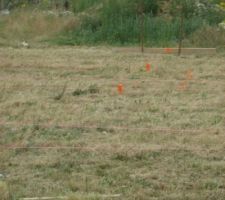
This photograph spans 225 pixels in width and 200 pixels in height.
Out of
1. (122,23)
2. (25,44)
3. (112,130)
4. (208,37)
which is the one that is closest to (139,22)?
(122,23)

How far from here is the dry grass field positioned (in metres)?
5.25

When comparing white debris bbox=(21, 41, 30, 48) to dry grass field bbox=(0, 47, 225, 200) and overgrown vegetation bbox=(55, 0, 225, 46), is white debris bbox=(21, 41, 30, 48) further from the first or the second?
dry grass field bbox=(0, 47, 225, 200)

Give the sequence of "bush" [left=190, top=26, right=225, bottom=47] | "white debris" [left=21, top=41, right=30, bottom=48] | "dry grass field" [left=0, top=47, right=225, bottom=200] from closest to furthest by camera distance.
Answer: "dry grass field" [left=0, top=47, right=225, bottom=200]
"bush" [left=190, top=26, right=225, bottom=47]
"white debris" [left=21, top=41, right=30, bottom=48]

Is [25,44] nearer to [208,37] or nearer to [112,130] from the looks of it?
[208,37]

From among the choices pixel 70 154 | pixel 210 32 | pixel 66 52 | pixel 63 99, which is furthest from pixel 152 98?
pixel 210 32

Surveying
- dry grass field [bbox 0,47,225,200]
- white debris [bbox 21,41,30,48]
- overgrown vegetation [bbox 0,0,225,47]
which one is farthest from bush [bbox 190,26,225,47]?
white debris [bbox 21,41,30,48]

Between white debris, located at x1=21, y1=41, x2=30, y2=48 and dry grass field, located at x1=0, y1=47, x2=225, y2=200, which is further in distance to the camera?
white debris, located at x1=21, y1=41, x2=30, y2=48

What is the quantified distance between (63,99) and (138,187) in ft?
11.3

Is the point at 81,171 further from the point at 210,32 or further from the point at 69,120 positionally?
the point at 210,32

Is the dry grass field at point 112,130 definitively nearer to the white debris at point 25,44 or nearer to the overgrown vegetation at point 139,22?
the white debris at point 25,44

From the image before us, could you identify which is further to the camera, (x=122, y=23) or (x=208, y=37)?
(x=122, y=23)

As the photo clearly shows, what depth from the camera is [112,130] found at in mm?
6863

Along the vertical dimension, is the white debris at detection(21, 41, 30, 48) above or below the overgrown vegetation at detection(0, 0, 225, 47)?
below

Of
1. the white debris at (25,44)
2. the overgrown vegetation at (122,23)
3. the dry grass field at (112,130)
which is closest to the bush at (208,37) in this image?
the overgrown vegetation at (122,23)
